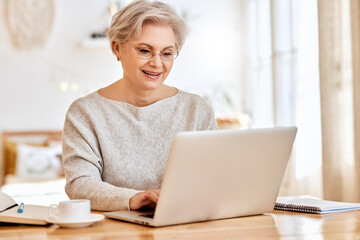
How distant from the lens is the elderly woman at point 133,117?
1.87 m

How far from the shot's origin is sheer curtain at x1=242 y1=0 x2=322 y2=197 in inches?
155

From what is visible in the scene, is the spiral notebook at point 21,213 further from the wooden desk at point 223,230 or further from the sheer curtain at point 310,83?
the sheer curtain at point 310,83

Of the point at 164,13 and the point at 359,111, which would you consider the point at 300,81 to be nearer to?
the point at 359,111

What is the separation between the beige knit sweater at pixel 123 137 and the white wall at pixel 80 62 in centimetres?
350

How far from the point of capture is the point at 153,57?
6.22 ft

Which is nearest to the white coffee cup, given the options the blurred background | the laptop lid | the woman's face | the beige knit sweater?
the laptop lid

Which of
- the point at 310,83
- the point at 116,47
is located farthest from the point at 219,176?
the point at 310,83

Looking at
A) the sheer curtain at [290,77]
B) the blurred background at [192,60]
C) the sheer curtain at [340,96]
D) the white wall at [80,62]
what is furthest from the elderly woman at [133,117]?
the white wall at [80,62]

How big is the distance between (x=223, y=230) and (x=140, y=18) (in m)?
0.83

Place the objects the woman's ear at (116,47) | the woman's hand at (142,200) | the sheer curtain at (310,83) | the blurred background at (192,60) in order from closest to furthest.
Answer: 1. the woman's hand at (142,200)
2. the woman's ear at (116,47)
3. the sheer curtain at (310,83)
4. the blurred background at (192,60)

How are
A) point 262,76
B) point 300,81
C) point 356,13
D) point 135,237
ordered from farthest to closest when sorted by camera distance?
point 262,76, point 300,81, point 356,13, point 135,237

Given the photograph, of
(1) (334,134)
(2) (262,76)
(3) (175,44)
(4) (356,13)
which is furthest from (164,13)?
(2) (262,76)

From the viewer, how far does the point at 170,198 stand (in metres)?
1.29

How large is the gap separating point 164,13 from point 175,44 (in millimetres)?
130
